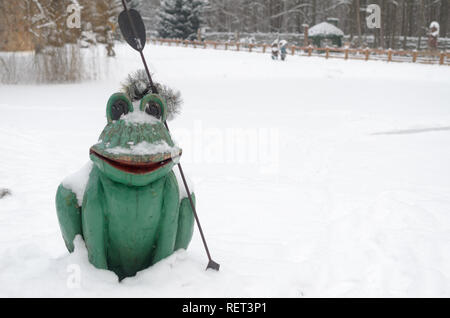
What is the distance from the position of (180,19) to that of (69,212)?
3144 centimetres

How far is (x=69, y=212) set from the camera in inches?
85.0

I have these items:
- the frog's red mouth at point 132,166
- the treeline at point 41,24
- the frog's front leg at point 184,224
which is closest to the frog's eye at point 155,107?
the frog's red mouth at point 132,166

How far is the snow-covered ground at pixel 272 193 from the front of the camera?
2.46 meters

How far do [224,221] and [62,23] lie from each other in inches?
402

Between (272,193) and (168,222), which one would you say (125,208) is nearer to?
(168,222)

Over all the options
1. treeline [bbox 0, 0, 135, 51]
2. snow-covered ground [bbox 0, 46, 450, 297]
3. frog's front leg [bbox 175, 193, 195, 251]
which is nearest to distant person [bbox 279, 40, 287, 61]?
snow-covered ground [bbox 0, 46, 450, 297]

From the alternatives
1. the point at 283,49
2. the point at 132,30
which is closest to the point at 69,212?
the point at 132,30

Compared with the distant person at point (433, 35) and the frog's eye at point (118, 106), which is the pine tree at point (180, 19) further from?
the frog's eye at point (118, 106)

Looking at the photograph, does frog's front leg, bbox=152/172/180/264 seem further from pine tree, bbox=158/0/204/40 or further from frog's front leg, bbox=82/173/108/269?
pine tree, bbox=158/0/204/40

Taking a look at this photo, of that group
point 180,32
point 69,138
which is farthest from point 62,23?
point 180,32

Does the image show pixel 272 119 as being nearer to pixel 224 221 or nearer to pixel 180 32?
pixel 224 221

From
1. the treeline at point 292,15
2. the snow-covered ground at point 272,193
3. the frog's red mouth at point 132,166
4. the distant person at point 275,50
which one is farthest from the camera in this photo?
the treeline at point 292,15

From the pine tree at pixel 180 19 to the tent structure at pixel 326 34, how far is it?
31.4ft

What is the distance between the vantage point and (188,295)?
2170mm
